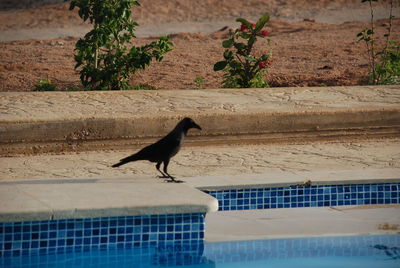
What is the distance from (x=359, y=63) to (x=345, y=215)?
23.5 feet

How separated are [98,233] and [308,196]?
70.1 inches

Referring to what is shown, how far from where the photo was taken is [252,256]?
17.3 ft

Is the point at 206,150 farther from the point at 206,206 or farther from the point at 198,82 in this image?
the point at 198,82

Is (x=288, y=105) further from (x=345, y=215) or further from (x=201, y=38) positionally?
(x=201, y=38)

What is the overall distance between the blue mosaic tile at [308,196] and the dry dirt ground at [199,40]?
14.7 ft

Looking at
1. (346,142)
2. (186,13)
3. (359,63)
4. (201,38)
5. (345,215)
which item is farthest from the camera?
(186,13)

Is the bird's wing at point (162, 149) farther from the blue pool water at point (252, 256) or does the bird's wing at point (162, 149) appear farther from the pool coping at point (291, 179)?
the blue pool water at point (252, 256)

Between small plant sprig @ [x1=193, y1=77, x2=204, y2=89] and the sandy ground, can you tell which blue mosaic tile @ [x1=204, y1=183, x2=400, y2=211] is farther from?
small plant sprig @ [x1=193, y1=77, x2=204, y2=89]

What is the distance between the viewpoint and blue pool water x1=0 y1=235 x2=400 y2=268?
16.9 feet

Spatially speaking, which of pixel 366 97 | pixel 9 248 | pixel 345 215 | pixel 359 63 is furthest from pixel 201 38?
pixel 9 248

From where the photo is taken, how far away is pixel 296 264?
529 cm

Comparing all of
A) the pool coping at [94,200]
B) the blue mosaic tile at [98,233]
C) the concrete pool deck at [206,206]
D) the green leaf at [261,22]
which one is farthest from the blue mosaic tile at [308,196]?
the green leaf at [261,22]

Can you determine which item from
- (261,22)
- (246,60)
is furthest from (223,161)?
(261,22)

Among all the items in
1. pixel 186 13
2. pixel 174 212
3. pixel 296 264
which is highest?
pixel 186 13
